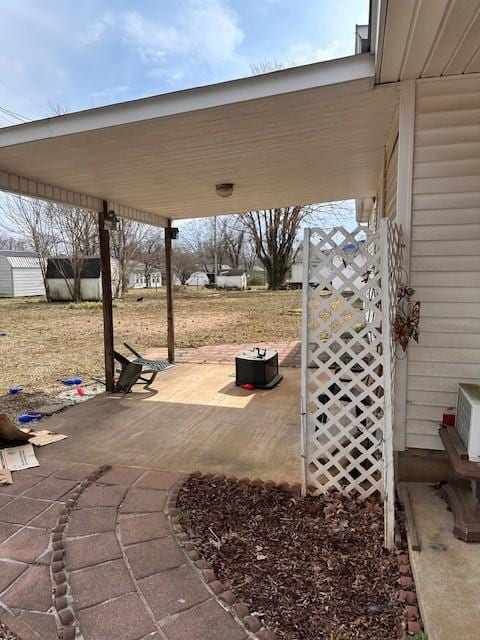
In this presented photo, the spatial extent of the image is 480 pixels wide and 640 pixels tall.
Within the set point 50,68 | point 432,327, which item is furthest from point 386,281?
point 50,68

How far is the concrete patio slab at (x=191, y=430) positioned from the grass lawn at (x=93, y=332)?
161 cm

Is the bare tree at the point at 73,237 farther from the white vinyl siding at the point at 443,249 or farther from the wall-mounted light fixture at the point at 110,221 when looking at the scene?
the white vinyl siding at the point at 443,249

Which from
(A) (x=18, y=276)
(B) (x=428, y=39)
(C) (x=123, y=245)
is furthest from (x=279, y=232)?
(B) (x=428, y=39)

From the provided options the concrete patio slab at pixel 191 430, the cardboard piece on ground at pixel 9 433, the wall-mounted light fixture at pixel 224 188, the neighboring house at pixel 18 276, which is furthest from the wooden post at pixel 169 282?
the neighboring house at pixel 18 276

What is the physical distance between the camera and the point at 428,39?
1.98 meters

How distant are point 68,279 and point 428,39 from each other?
18.8 m

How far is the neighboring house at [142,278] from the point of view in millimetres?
33812

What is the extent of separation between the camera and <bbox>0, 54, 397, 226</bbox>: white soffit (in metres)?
2.45

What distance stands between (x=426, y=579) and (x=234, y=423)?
2372 mm

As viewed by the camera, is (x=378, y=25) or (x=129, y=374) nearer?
(x=378, y=25)

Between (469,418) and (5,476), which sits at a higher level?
(469,418)

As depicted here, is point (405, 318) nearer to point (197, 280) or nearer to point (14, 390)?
point (14, 390)

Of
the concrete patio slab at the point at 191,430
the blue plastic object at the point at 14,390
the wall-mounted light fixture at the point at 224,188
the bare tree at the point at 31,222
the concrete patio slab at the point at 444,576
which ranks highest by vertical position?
the bare tree at the point at 31,222

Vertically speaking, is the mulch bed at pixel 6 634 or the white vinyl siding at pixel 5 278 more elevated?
the white vinyl siding at pixel 5 278
